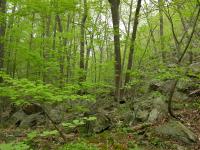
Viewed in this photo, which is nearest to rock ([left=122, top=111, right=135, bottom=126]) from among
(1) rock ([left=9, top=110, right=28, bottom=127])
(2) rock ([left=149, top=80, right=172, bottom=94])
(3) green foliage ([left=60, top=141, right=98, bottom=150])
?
(3) green foliage ([left=60, top=141, right=98, bottom=150])

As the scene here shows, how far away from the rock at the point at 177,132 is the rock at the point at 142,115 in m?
1.14

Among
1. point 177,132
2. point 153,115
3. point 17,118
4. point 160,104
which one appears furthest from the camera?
point 17,118

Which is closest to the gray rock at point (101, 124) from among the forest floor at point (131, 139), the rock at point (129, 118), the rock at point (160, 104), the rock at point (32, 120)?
the forest floor at point (131, 139)

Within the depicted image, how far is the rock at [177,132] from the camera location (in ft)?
23.6

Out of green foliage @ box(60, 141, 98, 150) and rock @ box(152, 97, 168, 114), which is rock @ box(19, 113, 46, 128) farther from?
rock @ box(152, 97, 168, 114)

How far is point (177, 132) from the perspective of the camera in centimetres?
743

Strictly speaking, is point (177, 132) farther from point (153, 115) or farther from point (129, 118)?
point (129, 118)

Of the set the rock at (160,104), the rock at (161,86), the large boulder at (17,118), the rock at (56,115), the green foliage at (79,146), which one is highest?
the rock at (161,86)

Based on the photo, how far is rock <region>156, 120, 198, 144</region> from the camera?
720 cm

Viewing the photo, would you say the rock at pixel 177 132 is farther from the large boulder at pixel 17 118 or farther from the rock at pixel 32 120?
the large boulder at pixel 17 118

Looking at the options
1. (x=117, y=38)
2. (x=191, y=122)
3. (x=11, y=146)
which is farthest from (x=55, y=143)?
(x=117, y=38)

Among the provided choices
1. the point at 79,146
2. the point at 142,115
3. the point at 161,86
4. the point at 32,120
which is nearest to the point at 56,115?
the point at 32,120

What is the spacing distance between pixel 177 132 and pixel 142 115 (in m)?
1.83

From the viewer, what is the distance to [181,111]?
9.67 meters
